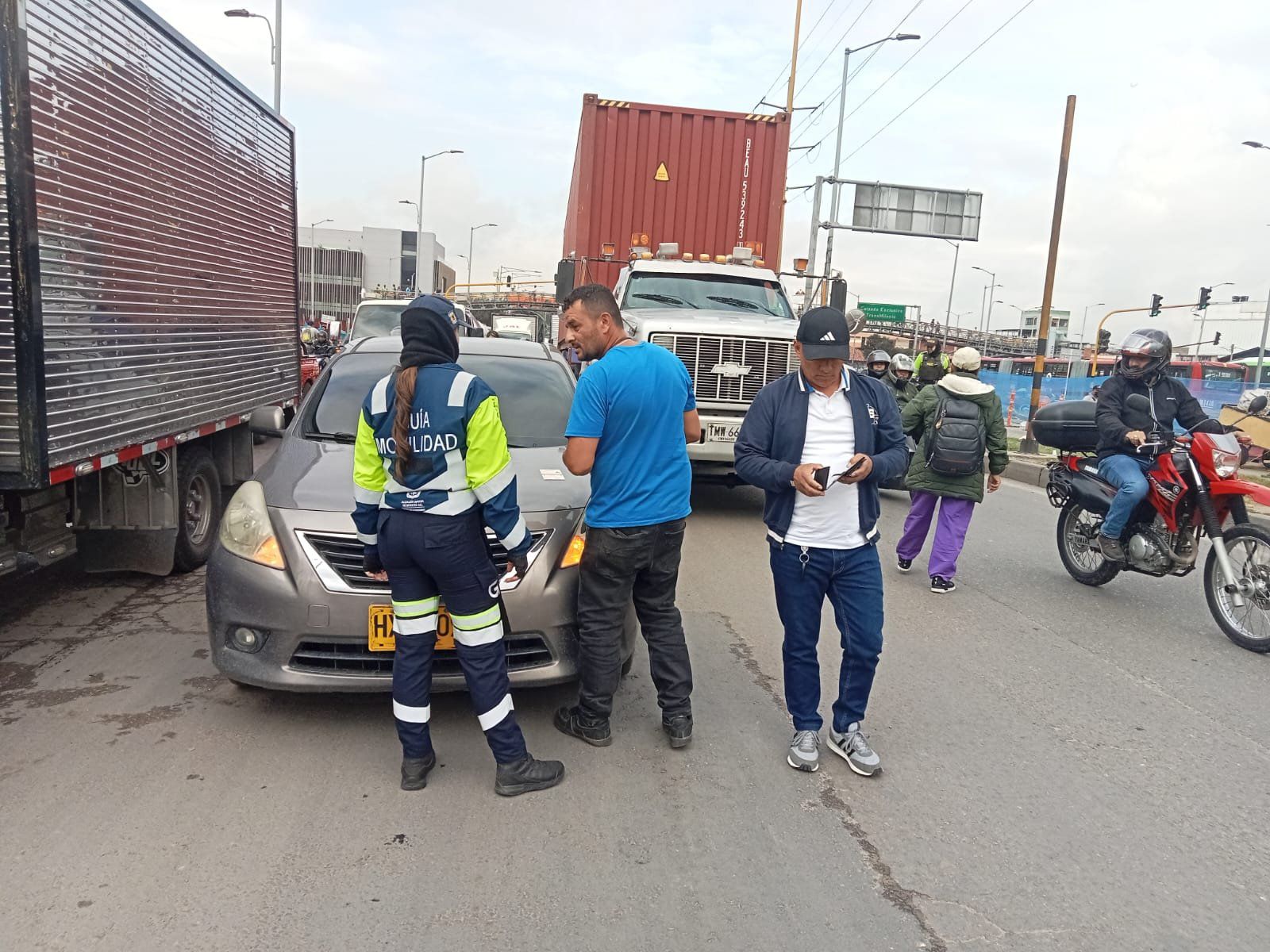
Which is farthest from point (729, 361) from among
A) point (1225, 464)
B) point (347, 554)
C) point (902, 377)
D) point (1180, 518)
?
point (347, 554)

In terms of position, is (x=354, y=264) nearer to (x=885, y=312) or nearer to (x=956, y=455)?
(x=885, y=312)

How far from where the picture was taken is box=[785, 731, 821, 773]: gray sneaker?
3.72m

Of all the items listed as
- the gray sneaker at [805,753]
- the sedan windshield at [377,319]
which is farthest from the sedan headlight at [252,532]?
the sedan windshield at [377,319]

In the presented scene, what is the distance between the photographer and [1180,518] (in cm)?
597

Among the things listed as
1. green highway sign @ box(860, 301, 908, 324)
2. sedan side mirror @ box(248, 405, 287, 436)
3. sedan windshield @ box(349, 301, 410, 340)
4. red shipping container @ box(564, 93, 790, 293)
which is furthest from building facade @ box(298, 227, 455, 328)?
sedan side mirror @ box(248, 405, 287, 436)

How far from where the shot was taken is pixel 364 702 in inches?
166

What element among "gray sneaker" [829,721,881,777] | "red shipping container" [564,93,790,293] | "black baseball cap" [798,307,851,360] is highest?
"red shipping container" [564,93,790,293]

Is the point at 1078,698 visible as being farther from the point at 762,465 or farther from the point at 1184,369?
the point at 1184,369

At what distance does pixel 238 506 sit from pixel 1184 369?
42.5 m

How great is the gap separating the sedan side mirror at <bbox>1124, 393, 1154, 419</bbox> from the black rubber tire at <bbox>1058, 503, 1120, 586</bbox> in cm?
103

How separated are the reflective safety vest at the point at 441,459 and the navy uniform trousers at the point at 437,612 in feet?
0.22

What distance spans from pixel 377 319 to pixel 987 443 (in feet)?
40.1

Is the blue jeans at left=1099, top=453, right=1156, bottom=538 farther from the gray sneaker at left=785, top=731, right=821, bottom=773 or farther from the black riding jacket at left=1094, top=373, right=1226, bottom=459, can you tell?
the gray sneaker at left=785, top=731, right=821, bottom=773

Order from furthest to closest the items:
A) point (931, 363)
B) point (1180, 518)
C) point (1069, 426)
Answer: point (931, 363)
point (1069, 426)
point (1180, 518)
